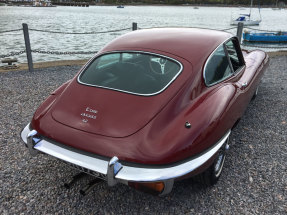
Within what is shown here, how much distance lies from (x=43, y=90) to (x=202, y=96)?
13.9 feet

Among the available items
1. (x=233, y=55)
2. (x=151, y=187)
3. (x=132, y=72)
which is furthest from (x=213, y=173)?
(x=233, y=55)

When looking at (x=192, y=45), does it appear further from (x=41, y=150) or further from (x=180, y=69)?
(x=41, y=150)

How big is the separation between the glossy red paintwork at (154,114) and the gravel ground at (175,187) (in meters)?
0.64

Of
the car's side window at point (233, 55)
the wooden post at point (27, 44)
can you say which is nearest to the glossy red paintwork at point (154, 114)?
the car's side window at point (233, 55)

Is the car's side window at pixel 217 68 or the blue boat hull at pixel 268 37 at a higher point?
the car's side window at pixel 217 68

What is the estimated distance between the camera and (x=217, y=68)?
9.57 ft

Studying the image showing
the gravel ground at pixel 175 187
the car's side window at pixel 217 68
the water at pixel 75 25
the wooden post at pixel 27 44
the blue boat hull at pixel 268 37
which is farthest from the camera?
the blue boat hull at pixel 268 37

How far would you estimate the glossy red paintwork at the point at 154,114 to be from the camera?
2.04m

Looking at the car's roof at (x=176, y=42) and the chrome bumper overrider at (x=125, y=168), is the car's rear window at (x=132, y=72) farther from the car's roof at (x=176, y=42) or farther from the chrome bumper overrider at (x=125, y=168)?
the chrome bumper overrider at (x=125, y=168)

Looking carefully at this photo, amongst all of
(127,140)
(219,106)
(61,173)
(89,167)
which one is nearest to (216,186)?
(219,106)

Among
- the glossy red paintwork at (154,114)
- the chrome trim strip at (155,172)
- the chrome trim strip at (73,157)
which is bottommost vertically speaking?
the chrome trim strip at (155,172)

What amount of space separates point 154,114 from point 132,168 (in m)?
0.52

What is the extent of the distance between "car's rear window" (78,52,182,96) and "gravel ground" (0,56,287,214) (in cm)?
103

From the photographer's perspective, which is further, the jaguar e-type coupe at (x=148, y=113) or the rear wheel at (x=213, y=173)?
the rear wheel at (x=213, y=173)
